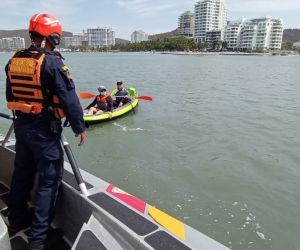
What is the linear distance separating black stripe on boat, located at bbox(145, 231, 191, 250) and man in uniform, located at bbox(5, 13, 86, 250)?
3.41ft

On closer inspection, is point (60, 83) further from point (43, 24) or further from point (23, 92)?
point (43, 24)

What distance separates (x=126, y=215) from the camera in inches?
97.3

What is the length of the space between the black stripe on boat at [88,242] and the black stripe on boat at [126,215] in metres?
0.27

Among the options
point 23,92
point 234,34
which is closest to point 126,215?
point 23,92

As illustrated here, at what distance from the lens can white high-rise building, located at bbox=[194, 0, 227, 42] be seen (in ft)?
573

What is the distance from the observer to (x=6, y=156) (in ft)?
11.8

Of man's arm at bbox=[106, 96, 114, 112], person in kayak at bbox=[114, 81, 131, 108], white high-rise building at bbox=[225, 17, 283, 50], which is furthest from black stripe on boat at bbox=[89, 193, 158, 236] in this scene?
white high-rise building at bbox=[225, 17, 283, 50]

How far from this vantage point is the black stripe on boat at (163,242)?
2.07m

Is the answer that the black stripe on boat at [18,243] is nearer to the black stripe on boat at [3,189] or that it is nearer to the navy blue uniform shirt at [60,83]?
the black stripe on boat at [3,189]

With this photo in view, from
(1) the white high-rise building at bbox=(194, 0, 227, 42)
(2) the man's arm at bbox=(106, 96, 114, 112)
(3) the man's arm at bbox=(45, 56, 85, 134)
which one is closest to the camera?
(3) the man's arm at bbox=(45, 56, 85, 134)

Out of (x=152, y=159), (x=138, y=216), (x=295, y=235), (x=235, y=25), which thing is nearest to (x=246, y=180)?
(x=295, y=235)

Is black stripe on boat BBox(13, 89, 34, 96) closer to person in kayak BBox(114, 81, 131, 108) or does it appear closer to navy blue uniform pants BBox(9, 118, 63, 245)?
navy blue uniform pants BBox(9, 118, 63, 245)

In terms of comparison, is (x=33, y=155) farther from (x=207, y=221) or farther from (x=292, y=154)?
(x=292, y=154)

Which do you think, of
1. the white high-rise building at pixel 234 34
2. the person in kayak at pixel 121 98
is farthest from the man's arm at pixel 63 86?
the white high-rise building at pixel 234 34
